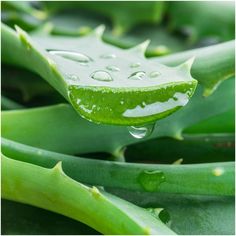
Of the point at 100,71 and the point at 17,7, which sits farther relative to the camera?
the point at 17,7

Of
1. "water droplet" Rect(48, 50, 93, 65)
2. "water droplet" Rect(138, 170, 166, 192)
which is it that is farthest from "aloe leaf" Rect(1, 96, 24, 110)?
"water droplet" Rect(138, 170, 166, 192)

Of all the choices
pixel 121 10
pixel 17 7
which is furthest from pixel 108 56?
pixel 121 10

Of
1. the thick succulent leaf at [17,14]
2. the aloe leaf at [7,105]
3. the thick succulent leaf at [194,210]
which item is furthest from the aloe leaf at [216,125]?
the thick succulent leaf at [17,14]

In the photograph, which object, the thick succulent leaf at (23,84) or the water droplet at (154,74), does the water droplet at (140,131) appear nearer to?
the water droplet at (154,74)

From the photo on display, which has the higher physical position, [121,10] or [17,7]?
[121,10]

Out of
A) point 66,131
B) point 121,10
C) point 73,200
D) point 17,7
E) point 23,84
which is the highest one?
point 121,10

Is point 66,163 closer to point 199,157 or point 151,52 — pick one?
point 199,157

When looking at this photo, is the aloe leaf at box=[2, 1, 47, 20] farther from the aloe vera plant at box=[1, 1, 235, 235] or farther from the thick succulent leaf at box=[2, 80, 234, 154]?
the thick succulent leaf at box=[2, 80, 234, 154]

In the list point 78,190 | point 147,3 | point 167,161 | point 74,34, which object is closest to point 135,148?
point 167,161

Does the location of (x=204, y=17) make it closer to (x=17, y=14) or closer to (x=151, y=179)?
(x=17, y=14)
